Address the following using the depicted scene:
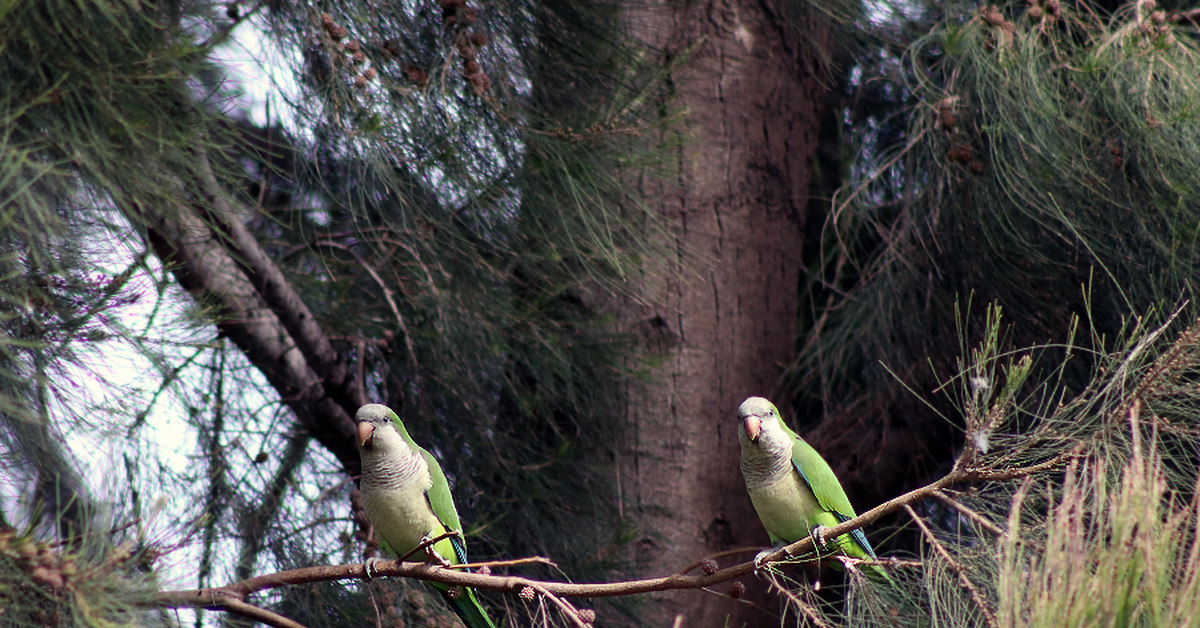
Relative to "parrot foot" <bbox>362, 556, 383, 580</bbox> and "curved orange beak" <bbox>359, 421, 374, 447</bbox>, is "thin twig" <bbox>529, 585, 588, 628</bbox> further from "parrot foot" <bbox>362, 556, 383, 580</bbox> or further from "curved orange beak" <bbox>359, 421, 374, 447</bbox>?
"curved orange beak" <bbox>359, 421, 374, 447</bbox>

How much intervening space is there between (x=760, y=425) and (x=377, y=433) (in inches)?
29.4

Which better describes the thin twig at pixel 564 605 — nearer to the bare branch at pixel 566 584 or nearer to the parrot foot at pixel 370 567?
the bare branch at pixel 566 584

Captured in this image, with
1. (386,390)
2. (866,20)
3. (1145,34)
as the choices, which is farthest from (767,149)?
(386,390)

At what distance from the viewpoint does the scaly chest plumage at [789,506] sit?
6.30ft

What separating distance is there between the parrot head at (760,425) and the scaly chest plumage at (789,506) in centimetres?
8

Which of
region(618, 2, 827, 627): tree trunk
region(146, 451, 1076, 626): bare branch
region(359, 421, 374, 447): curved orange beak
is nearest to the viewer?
region(146, 451, 1076, 626): bare branch

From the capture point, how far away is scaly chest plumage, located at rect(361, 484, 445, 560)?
1940mm

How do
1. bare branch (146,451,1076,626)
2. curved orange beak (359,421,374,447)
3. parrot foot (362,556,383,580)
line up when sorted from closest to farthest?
bare branch (146,451,1076,626) < parrot foot (362,556,383,580) < curved orange beak (359,421,374,447)

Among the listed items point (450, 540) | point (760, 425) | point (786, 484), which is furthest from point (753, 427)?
point (450, 540)

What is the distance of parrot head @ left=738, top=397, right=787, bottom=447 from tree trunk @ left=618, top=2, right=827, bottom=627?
0.57 m

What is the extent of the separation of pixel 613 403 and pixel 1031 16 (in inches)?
53.1

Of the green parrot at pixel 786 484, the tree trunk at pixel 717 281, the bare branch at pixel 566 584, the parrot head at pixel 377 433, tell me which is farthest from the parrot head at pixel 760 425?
the parrot head at pixel 377 433

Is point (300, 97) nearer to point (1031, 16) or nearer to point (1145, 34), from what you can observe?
point (1031, 16)

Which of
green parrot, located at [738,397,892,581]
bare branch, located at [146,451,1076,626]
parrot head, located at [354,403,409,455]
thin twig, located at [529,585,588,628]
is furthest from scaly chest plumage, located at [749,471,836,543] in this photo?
→ parrot head, located at [354,403,409,455]
